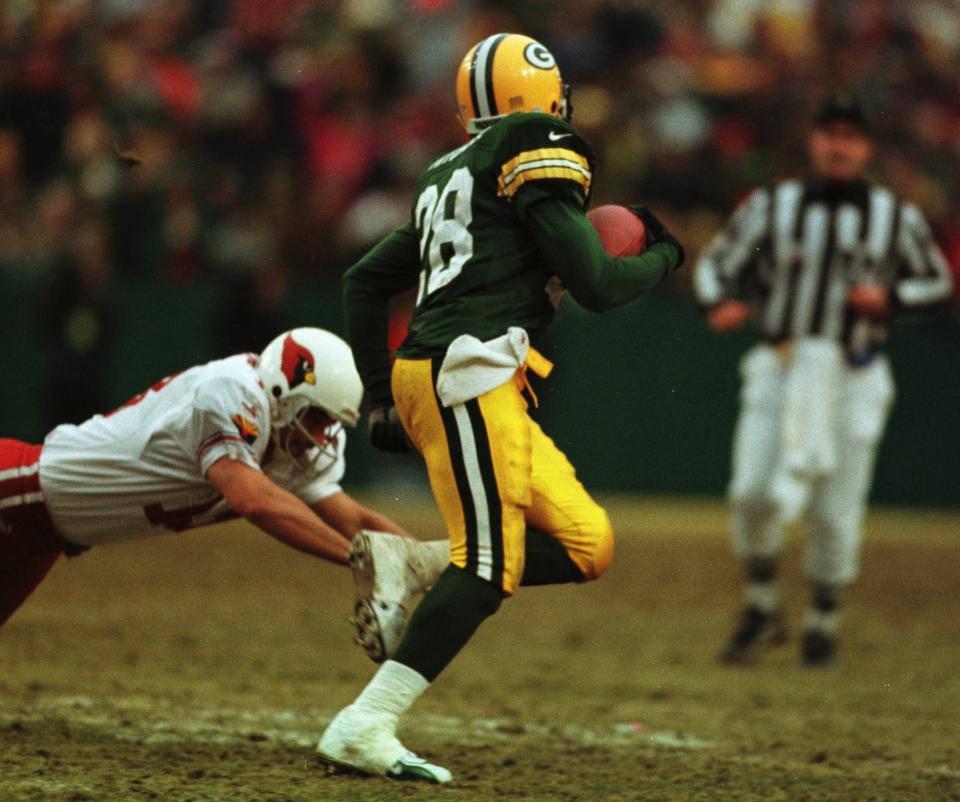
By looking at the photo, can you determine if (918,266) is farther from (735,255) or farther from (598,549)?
(598,549)

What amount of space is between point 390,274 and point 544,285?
486mm

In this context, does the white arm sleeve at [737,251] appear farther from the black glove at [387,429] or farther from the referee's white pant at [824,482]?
the black glove at [387,429]

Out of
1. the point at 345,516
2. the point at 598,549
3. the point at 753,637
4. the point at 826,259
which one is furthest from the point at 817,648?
the point at 598,549

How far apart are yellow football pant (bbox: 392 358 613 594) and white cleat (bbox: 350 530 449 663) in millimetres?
145

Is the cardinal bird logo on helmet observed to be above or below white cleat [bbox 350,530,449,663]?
above

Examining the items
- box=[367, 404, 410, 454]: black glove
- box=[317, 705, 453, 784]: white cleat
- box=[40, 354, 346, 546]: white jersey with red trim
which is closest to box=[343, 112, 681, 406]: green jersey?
box=[367, 404, 410, 454]: black glove

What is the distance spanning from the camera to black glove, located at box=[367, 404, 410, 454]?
4480mm

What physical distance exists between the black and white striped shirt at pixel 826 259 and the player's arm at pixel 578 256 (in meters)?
3.11

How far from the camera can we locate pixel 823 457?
6883 millimetres

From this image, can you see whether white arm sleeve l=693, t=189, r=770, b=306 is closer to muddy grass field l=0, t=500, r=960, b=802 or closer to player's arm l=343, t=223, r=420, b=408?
muddy grass field l=0, t=500, r=960, b=802

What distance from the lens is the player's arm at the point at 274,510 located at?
4328 millimetres

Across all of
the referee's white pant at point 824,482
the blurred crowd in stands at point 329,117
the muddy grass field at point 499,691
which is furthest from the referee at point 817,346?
the blurred crowd in stands at point 329,117

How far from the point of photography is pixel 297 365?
15.1 ft

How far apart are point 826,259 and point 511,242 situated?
3.28 m
